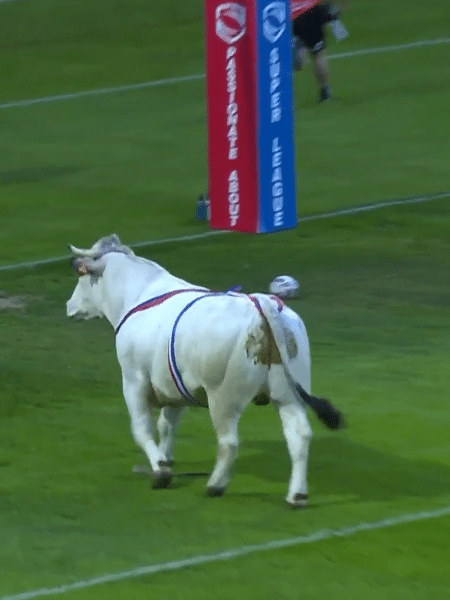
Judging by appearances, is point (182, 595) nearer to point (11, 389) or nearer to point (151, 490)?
point (151, 490)

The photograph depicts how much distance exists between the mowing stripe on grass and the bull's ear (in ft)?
7.91

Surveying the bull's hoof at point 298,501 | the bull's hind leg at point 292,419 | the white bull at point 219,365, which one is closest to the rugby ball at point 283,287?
the white bull at point 219,365

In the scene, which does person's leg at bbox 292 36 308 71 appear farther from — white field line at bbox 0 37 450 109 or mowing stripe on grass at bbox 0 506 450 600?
mowing stripe on grass at bbox 0 506 450 600

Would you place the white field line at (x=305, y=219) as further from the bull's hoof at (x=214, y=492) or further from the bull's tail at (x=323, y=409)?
the bull's tail at (x=323, y=409)

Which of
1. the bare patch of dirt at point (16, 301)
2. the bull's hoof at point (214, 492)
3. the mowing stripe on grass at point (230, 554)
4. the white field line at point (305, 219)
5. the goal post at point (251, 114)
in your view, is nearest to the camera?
the mowing stripe on grass at point (230, 554)

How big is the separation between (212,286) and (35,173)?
6213 mm

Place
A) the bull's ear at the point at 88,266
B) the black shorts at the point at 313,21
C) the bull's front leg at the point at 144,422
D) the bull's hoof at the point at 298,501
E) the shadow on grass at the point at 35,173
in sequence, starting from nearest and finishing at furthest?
the bull's hoof at the point at 298,501 → the bull's front leg at the point at 144,422 → the bull's ear at the point at 88,266 → the shadow on grass at the point at 35,173 → the black shorts at the point at 313,21

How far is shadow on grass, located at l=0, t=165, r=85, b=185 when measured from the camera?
20.6 metres

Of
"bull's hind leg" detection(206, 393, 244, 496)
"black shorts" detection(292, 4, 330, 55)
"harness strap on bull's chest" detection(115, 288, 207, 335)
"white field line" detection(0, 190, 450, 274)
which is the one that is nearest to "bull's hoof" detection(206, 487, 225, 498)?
"bull's hind leg" detection(206, 393, 244, 496)

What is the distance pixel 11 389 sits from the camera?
40.4 ft

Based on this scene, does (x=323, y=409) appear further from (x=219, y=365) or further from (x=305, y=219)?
(x=305, y=219)

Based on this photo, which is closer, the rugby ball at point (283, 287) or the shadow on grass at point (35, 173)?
the rugby ball at point (283, 287)

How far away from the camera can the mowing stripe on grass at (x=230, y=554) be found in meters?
8.12

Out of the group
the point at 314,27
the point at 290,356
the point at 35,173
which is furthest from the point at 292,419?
the point at 314,27
